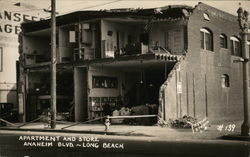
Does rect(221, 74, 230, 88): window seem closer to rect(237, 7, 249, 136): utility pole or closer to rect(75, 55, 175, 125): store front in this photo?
rect(75, 55, 175, 125): store front

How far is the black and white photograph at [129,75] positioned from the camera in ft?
61.0

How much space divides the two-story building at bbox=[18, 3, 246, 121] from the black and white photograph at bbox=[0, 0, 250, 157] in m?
0.07

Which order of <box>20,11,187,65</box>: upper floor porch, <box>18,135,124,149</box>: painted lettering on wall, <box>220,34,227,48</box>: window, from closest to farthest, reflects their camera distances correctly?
<box>18,135,124,149</box>: painted lettering on wall < <box>20,11,187,65</box>: upper floor porch < <box>220,34,227,48</box>: window

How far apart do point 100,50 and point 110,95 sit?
324 centimetres

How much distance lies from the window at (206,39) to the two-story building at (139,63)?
0.22 feet

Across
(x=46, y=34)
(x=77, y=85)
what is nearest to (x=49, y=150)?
(x=77, y=85)

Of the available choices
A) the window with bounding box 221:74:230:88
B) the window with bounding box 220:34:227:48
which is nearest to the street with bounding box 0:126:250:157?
the window with bounding box 221:74:230:88

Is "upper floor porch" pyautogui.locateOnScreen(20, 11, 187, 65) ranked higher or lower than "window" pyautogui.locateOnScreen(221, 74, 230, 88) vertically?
higher

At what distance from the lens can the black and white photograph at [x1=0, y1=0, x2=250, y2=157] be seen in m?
18.6

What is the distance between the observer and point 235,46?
96.2ft

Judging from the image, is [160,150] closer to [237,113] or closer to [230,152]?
[230,152]

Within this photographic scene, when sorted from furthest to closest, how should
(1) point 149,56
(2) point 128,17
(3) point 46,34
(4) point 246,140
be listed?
(3) point 46,34 → (2) point 128,17 → (1) point 149,56 → (4) point 246,140

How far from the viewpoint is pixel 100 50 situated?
25.3 metres

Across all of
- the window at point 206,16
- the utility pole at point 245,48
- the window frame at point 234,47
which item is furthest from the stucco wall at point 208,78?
the utility pole at point 245,48
